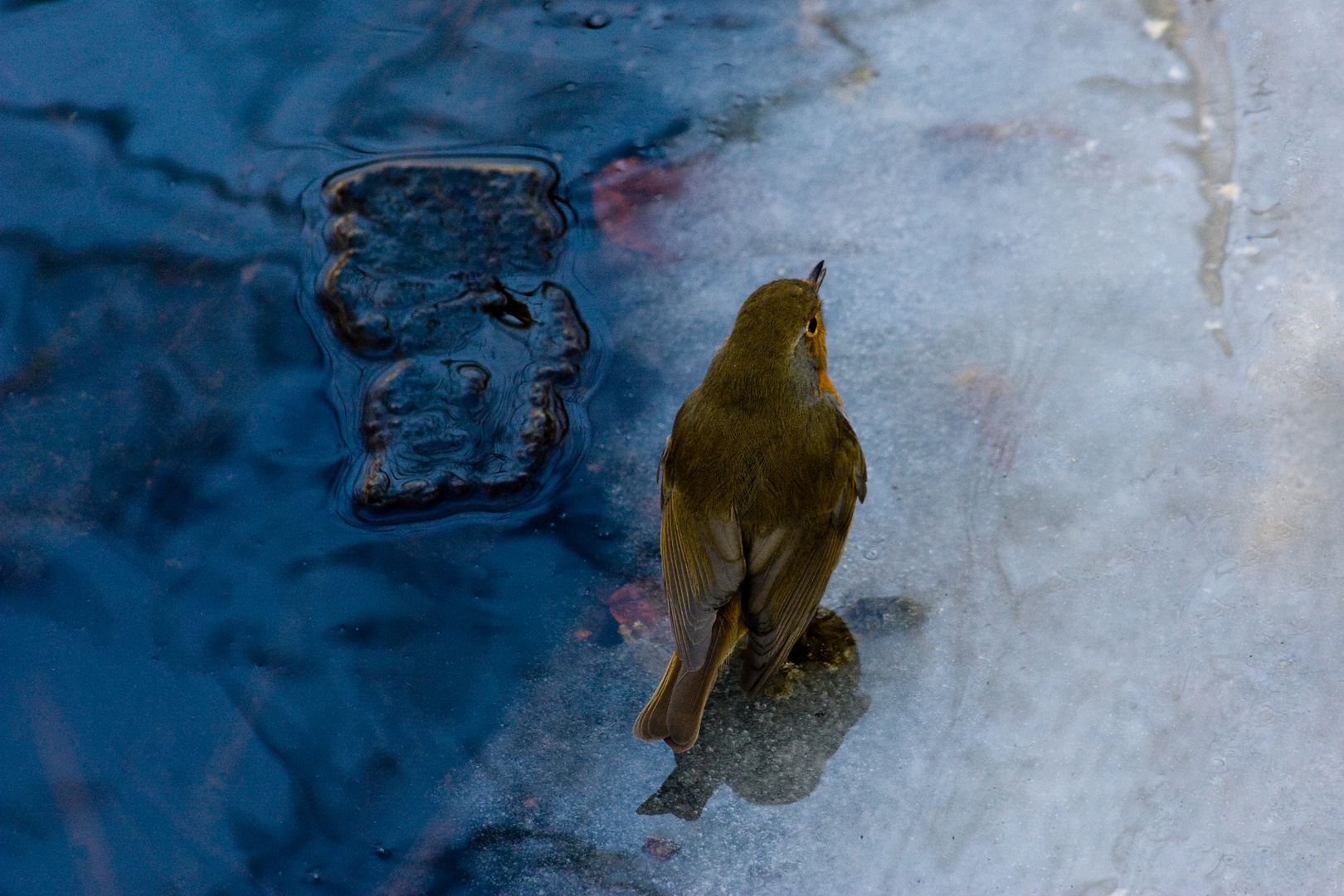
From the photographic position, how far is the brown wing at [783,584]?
2.62 meters

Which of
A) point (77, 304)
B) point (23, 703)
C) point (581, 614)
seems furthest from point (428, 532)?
point (77, 304)

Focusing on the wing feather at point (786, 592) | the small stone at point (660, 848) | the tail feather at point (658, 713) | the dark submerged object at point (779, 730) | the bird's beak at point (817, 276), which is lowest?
the small stone at point (660, 848)

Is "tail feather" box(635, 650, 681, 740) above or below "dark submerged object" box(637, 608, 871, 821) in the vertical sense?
above

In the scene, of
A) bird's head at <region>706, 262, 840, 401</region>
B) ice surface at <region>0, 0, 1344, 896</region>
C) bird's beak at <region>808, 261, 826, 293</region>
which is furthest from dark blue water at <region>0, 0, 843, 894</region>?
bird's beak at <region>808, 261, 826, 293</region>

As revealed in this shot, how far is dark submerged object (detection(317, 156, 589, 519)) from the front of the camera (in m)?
3.09

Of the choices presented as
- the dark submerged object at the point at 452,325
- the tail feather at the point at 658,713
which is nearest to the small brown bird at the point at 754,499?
the tail feather at the point at 658,713

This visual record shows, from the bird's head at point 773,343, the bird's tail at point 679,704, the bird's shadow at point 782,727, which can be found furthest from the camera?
the bird's head at point 773,343

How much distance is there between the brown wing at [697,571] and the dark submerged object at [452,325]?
1.71 feet

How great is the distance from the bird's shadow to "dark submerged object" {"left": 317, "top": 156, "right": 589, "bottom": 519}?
86cm

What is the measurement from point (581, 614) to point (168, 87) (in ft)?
7.91

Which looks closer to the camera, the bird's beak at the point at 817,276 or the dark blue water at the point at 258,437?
the dark blue water at the point at 258,437

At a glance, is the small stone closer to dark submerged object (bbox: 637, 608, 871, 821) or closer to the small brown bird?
dark submerged object (bbox: 637, 608, 871, 821)

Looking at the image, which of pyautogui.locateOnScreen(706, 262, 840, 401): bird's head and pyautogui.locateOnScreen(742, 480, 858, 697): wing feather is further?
pyautogui.locateOnScreen(706, 262, 840, 401): bird's head

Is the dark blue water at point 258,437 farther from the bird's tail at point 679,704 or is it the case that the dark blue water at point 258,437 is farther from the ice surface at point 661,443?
the bird's tail at point 679,704
